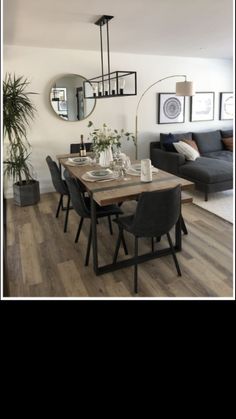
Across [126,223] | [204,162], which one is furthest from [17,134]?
[204,162]

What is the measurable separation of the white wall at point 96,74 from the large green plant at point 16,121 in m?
0.12

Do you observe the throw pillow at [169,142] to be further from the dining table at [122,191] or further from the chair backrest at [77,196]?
the chair backrest at [77,196]

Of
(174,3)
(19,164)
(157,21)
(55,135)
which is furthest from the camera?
(55,135)

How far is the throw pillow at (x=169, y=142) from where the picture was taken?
496 centimetres

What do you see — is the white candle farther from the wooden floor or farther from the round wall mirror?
the round wall mirror

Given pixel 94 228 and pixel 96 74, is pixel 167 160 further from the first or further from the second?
pixel 94 228

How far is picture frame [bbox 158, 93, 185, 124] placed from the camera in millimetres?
5262

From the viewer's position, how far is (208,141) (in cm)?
552

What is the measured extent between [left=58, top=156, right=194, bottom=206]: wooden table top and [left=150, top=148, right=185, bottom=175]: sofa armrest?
78.9 inches

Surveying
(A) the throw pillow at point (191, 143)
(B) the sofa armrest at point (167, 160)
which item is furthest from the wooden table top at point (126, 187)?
(A) the throw pillow at point (191, 143)
